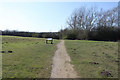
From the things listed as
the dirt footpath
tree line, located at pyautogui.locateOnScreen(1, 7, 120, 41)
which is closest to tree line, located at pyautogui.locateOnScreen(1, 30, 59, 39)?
tree line, located at pyautogui.locateOnScreen(1, 7, 120, 41)

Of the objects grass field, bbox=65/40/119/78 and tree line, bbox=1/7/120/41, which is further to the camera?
tree line, bbox=1/7/120/41

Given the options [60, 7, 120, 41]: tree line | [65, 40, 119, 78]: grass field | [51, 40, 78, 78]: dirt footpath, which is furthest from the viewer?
[60, 7, 120, 41]: tree line

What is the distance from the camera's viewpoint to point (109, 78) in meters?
5.43

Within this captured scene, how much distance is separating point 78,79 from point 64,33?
146ft

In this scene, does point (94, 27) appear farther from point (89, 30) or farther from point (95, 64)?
point (95, 64)

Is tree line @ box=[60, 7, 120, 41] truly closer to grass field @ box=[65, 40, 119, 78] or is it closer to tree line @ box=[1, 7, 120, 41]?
tree line @ box=[1, 7, 120, 41]

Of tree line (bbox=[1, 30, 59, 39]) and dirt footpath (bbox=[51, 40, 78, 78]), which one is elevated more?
tree line (bbox=[1, 30, 59, 39])

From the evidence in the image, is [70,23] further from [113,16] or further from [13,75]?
[13,75]

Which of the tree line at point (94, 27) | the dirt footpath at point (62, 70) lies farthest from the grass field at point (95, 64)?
the tree line at point (94, 27)

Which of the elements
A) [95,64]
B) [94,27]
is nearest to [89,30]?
[94,27]

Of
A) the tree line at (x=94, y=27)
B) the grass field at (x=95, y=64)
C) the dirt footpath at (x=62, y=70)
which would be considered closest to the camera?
the dirt footpath at (x=62, y=70)

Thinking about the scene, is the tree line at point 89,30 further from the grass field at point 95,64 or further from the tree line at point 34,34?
the grass field at point 95,64

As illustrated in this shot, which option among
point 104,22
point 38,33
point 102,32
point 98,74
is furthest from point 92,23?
point 98,74

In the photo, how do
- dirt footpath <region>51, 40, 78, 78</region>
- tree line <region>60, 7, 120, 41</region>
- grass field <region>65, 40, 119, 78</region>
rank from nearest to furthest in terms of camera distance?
dirt footpath <region>51, 40, 78, 78</region>
grass field <region>65, 40, 119, 78</region>
tree line <region>60, 7, 120, 41</region>
